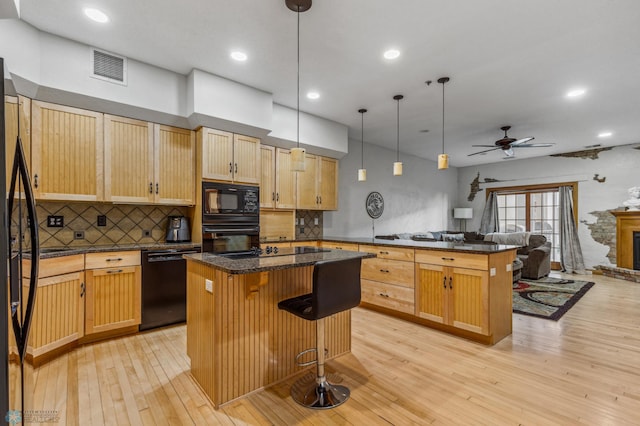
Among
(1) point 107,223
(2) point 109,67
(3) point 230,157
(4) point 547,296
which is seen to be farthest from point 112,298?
(4) point 547,296

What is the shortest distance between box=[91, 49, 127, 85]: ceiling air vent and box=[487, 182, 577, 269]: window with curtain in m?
8.68

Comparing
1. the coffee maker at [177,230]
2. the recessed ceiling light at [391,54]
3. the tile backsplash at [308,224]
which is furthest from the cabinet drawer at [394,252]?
the coffee maker at [177,230]

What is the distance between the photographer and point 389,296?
3.65 m

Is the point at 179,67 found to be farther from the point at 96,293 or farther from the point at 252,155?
A: the point at 96,293

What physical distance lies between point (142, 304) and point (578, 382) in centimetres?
388

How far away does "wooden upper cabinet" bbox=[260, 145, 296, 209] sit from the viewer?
4449mm

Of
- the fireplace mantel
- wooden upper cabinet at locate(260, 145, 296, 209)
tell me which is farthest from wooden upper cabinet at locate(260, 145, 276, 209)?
the fireplace mantel

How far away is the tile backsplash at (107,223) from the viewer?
3.11 metres

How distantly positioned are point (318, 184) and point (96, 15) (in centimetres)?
332

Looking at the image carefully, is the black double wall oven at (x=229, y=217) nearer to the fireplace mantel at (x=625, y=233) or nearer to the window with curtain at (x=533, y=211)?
the window with curtain at (x=533, y=211)

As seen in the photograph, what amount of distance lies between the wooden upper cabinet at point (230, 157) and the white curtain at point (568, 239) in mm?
7261

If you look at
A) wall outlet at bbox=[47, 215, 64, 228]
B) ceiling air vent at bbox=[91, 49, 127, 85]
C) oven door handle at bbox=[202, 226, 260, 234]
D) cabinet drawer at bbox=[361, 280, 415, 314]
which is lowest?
cabinet drawer at bbox=[361, 280, 415, 314]

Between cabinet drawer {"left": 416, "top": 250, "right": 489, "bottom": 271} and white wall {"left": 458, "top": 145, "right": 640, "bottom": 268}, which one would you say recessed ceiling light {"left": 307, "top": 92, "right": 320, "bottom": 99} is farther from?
white wall {"left": 458, "top": 145, "right": 640, "bottom": 268}

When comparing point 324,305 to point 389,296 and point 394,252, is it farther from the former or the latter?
point 389,296
